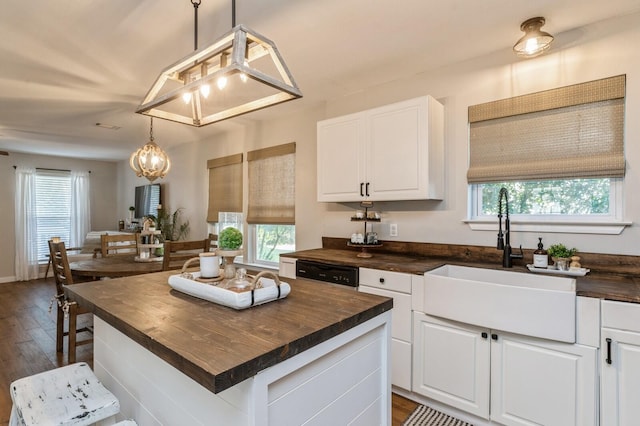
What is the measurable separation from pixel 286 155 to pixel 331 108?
0.80 meters

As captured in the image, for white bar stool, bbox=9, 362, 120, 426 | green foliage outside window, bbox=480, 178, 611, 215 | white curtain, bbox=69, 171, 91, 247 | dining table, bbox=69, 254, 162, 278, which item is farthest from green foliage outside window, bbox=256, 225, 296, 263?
white curtain, bbox=69, 171, 91, 247

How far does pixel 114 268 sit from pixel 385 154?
2568 millimetres

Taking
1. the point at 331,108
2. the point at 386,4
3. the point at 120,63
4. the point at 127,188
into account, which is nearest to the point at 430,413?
the point at 386,4

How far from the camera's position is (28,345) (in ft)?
10.3

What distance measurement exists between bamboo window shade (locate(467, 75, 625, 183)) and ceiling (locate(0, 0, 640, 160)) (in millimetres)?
428

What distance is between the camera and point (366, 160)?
2717 millimetres

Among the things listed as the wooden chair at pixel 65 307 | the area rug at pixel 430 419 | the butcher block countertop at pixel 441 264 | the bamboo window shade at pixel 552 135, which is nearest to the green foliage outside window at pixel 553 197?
the bamboo window shade at pixel 552 135

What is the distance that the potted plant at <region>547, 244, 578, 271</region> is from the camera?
1.98 meters

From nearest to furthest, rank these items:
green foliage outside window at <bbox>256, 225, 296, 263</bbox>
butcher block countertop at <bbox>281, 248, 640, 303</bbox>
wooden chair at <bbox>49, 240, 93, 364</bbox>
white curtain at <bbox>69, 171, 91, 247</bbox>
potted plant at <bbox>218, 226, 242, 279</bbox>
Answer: potted plant at <bbox>218, 226, 242, 279</bbox> < butcher block countertop at <bbox>281, 248, 640, 303</bbox> < wooden chair at <bbox>49, 240, 93, 364</bbox> < green foliage outside window at <bbox>256, 225, 296, 263</bbox> < white curtain at <bbox>69, 171, 91, 247</bbox>

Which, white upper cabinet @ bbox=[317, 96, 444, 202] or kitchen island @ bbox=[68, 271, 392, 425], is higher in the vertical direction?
white upper cabinet @ bbox=[317, 96, 444, 202]

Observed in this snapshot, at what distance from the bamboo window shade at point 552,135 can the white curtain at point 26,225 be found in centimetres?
738

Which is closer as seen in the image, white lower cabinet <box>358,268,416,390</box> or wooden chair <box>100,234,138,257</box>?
white lower cabinet <box>358,268,416,390</box>

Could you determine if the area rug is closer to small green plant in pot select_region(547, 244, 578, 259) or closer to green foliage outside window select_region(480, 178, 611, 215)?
small green plant in pot select_region(547, 244, 578, 259)

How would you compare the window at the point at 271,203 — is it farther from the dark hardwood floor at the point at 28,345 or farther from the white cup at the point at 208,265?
the white cup at the point at 208,265
